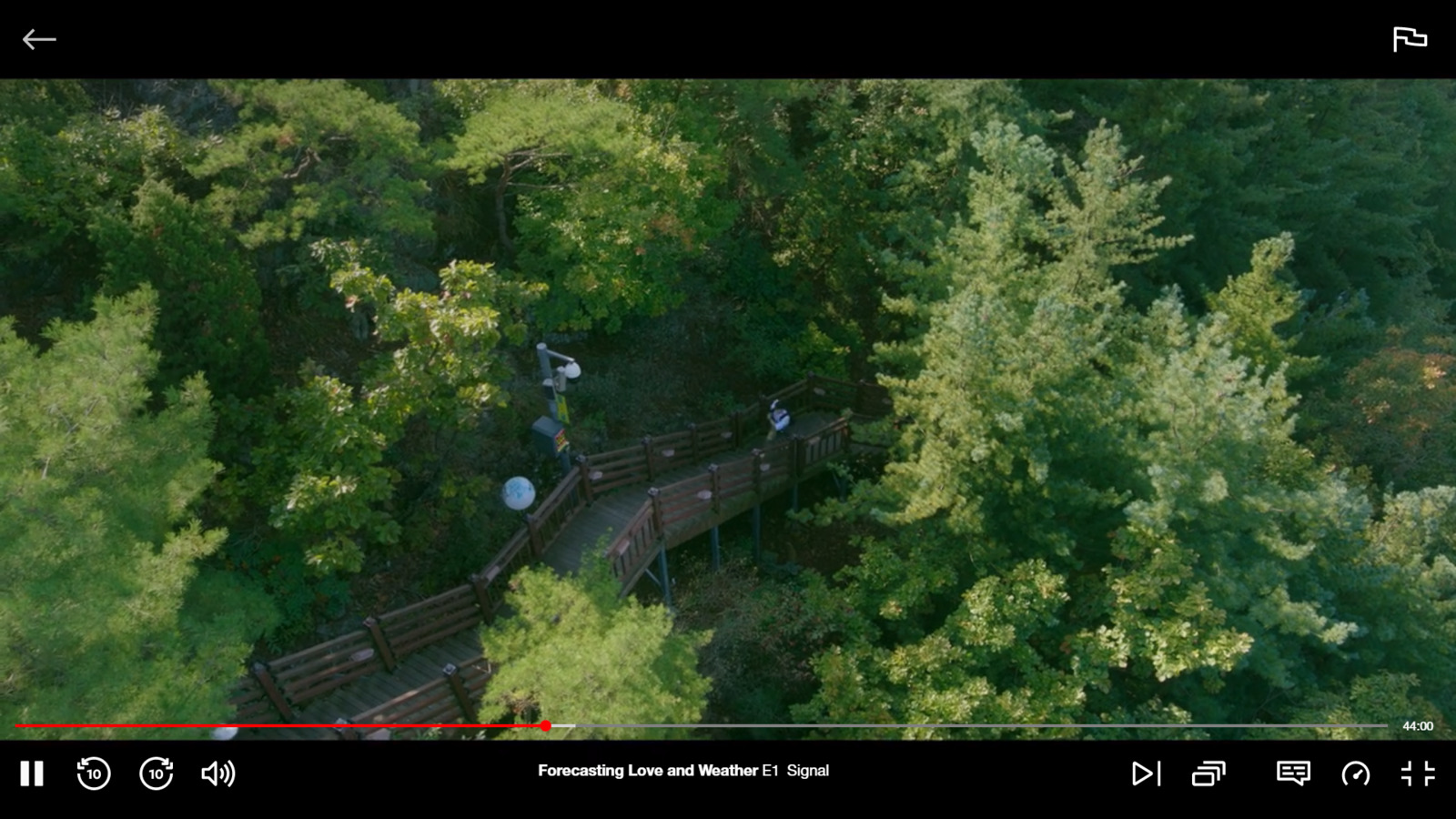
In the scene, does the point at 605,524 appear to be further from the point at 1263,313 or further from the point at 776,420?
the point at 1263,313

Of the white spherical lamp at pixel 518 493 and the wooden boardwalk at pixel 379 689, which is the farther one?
the white spherical lamp at pixel 518 493
